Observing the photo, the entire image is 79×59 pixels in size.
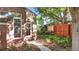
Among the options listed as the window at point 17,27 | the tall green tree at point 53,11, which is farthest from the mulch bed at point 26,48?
the tall green tree at point 53,11

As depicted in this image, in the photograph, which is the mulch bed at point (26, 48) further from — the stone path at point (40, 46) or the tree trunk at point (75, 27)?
the tree trunk at point (75, 27)

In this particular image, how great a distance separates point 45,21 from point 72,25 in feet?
1.26

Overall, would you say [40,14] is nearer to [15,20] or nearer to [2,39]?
[15,20]

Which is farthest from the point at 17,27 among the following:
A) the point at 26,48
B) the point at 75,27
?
the point at 75,27

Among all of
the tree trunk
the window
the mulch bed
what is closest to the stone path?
the mulch bed

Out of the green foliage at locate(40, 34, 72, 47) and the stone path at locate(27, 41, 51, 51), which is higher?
the green foliage at locate(40, 34, 72, 47)

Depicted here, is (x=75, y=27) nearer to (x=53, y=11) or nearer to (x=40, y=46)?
(x=53, y=11)

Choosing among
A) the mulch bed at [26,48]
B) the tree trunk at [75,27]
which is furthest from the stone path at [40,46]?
the tree trunk at [75,27]

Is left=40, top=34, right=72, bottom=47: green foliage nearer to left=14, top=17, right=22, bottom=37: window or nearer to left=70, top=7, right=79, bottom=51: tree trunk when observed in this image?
left=70, top=7, right=79, bottom=51: tree trunk

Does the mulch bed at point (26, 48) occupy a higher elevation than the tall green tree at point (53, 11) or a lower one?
lower

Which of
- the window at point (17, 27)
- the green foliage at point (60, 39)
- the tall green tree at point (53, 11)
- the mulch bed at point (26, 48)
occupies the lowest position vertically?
the mulch bed at point (26, 48)

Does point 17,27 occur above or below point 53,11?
below

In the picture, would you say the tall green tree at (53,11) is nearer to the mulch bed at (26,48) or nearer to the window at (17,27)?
the window at (17,27)
